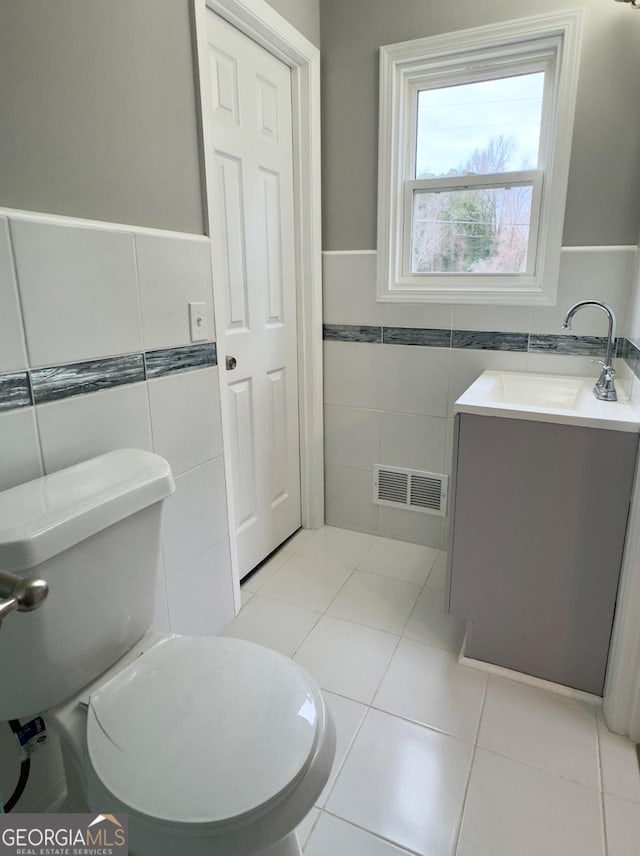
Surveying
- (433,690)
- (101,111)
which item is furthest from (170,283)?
(433,690)

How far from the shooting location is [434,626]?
5.97 ft

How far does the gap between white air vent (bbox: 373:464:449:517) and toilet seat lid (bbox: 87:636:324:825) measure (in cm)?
141

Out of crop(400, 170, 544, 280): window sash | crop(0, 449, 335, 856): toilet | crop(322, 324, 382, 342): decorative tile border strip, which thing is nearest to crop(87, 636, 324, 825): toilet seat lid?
crop(0, 449, 335, 856): toilet

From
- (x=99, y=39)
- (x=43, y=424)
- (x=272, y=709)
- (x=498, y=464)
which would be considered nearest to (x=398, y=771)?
(x=272, y=709)

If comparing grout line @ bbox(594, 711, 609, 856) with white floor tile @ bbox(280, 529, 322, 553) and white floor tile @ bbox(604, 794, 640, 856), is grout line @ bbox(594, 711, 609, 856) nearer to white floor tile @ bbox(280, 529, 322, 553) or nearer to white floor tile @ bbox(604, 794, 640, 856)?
white floor tile @ bbox(604, 794, 640, 856)

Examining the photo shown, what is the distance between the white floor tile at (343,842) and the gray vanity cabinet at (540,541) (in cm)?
66

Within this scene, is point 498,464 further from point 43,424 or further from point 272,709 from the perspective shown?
point 43,424

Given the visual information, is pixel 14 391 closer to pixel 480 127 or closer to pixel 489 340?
pixel 489 340

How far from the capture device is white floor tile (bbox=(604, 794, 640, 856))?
3.64ft

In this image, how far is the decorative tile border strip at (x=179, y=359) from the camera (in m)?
1.37

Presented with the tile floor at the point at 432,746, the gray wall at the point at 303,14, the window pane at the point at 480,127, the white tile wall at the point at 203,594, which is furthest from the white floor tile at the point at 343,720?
the gray wall at the point at 303,14

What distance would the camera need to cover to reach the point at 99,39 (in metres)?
1.14

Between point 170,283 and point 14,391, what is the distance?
0.53 metres

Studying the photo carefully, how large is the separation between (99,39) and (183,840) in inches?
60.4
